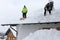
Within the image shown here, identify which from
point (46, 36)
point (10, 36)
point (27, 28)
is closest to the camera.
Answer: point (46, 36)

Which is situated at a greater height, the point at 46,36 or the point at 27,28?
the point at 46,36

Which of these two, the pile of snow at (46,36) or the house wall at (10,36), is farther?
the house wall at (10,36)

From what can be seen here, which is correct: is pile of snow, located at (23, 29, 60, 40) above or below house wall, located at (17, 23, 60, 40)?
above

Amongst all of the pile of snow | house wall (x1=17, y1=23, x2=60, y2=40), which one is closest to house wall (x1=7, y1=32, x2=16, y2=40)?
house wall (x1=17, y1=23, x2=60, y2=40)

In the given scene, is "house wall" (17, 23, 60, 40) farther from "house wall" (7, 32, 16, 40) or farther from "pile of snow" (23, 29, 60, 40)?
"house wall" (7, 32, 16, 40)

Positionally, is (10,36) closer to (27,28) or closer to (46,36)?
(27,28)

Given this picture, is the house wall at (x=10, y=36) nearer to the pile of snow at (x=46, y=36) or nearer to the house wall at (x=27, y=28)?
the house wall at (x=27, y=28)

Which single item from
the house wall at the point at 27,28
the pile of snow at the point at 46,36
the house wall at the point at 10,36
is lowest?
the house wall at the point at 10,36

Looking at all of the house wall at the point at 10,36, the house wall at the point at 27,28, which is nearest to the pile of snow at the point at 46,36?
the house wall at the point at 27,28

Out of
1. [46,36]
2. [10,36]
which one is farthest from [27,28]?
[10,36]

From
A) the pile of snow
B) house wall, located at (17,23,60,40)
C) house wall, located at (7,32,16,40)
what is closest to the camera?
the pile of snow

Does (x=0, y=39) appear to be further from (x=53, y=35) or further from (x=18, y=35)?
(x=53, y=35)

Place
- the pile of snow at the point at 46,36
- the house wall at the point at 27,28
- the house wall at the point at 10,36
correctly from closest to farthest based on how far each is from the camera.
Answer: the pile of snow at the point at 46,36
the house wall at the point at 27,28
the house wall at the point at 10,36

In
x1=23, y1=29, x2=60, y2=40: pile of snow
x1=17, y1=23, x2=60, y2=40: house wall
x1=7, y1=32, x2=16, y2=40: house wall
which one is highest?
x1=23, y1=29, x2=60, y2=40: pile of snow
